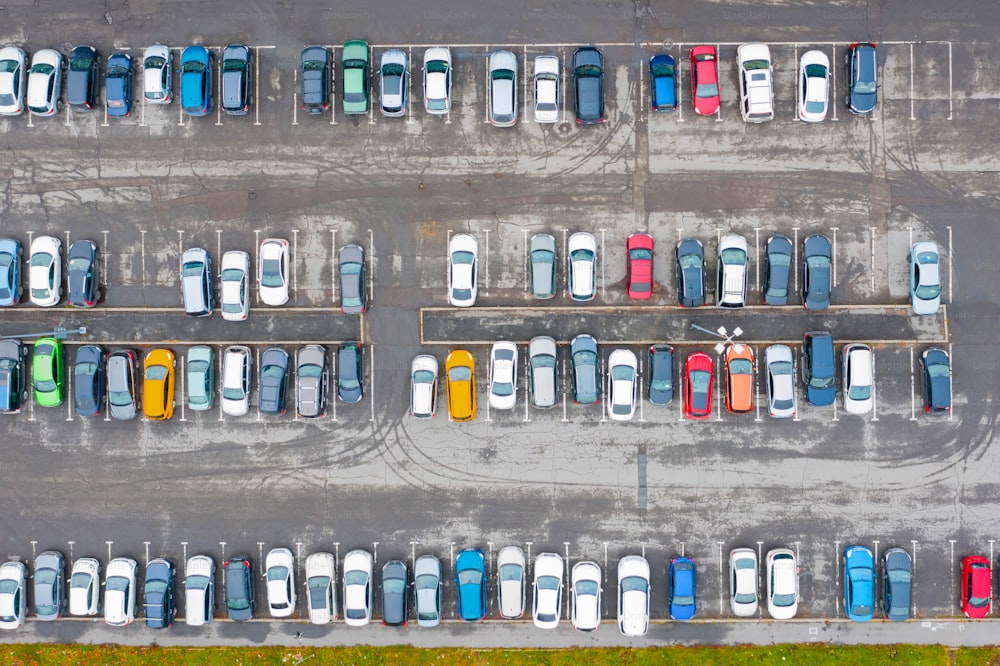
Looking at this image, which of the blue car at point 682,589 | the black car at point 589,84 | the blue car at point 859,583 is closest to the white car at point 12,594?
the blue car at point 682,589

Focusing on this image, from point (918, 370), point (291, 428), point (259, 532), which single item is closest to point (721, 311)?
point (918, 370)

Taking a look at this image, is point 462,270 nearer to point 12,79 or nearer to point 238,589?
point 238,589

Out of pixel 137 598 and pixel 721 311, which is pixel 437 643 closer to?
pixel 137 598

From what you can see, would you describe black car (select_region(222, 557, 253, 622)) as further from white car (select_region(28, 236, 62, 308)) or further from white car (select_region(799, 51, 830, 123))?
white car (select_region(799, 51, 830, 123))

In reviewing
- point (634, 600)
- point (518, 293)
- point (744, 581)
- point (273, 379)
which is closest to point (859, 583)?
point (744, 581)

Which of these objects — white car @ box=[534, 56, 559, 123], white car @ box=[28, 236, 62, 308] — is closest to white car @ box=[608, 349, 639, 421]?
white car @ box=[534, 56, 559, 123]

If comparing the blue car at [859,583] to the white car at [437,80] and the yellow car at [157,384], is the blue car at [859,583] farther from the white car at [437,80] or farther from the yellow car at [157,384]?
the yellow car at [157,384]
